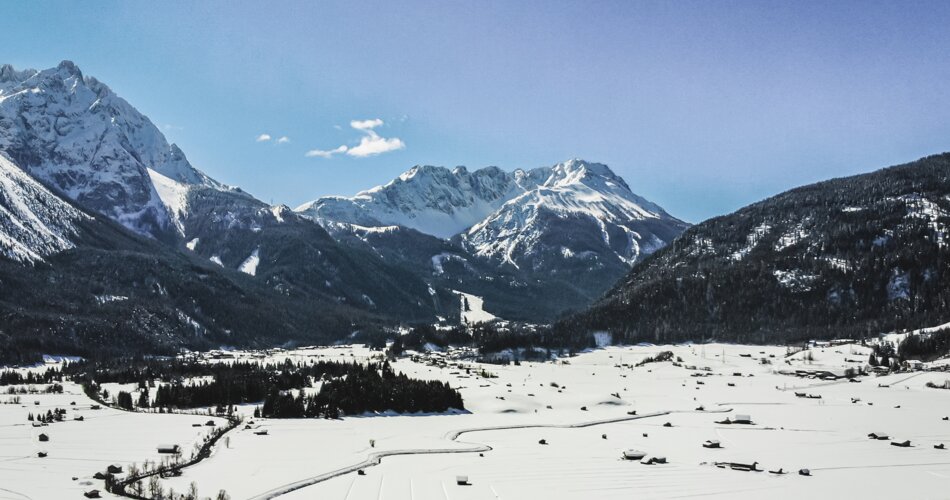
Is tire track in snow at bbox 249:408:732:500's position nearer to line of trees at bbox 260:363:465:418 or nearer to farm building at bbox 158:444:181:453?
farm building at bbox 158:444:181:453

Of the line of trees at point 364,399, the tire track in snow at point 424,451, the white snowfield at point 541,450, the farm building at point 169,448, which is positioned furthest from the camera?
the line of trees at point 364,399

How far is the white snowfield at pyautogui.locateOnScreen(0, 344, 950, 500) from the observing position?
195 ft

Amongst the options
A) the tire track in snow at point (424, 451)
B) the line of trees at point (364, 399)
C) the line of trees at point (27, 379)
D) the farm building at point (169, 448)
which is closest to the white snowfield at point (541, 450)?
the tire track in snow at point (424, 451)

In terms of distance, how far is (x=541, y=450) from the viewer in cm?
8438

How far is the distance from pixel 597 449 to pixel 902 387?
10396cm

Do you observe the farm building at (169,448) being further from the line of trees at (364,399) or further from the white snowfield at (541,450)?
the line of trees at (364,399)

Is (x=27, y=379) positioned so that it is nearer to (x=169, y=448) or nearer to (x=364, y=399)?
(x=364, y=399)

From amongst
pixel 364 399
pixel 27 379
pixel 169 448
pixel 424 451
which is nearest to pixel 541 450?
pixel 424 451

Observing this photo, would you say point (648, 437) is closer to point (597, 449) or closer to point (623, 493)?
point (597, 449)

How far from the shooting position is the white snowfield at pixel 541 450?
59300 millimetres

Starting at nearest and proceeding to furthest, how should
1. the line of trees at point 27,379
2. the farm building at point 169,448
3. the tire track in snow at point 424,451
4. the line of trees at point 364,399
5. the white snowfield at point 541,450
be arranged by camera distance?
the tire track in snow at point 424,451, the white snowfield at point 541,450, the farm building at point 169,448, the line of trees at point 364,399, the line of trees at point 27,379

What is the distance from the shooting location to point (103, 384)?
180 m

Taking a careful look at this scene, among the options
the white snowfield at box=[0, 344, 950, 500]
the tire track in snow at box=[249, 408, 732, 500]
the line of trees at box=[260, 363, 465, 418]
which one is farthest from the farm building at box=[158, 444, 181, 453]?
the line of trees at box=[260, 363, 465, 418]

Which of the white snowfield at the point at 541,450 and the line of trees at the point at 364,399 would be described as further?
the line of trees at the point at 364,399
